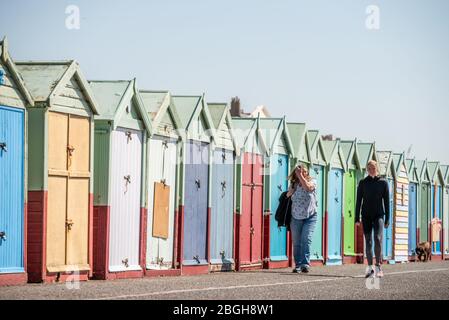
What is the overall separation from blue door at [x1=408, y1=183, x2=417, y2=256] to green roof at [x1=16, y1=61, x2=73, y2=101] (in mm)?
21448

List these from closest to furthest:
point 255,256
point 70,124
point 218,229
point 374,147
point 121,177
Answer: point 70,124, point 121,177, point 218,229, point 255,256, point 374,147

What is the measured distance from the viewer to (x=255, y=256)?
23297 mm

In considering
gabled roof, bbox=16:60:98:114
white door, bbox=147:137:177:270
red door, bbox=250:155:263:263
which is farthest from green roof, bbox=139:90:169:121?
red door, bbox=250:155:263:263

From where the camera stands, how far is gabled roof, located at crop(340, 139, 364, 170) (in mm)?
30000

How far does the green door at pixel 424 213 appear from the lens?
37.5 metres

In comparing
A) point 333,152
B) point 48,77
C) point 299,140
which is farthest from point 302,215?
point 333,152

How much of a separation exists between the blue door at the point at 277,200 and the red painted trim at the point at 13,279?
10019 millimetres

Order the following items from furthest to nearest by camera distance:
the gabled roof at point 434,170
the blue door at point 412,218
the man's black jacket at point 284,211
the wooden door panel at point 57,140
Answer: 1. the gabled roof at point 434,170
2. the blue door at point 412,218
3. the man's black jacket at point 284,211
4. the wooden door panel at point 57,140

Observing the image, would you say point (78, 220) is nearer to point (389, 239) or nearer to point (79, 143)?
point (79, 143)

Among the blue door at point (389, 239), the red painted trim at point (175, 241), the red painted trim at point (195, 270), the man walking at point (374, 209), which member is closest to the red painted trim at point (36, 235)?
the red painted trim at point (175, 241)

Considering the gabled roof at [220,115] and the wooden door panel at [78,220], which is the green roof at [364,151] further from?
the wooden door panel at [78,220]
